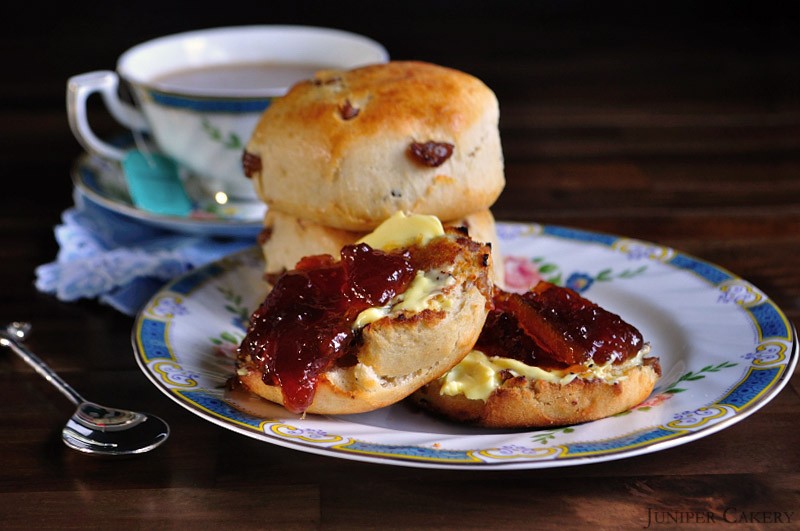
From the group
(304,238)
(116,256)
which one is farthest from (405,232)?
(116,256)

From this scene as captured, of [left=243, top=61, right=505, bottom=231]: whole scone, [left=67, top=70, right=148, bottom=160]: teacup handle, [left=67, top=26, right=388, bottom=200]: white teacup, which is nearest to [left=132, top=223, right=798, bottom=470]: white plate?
[left=243, top=61, right=505, bottom=231]: whole scone

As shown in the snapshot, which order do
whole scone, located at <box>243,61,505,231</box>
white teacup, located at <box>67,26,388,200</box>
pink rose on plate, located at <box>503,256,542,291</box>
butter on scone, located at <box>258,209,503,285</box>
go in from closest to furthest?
1. whole scone, located at <box>243,61,505,231</box>
2. butter on scone, located at <box>258,209,503,285</box>
3. pink rose on plate, located at <box>503,256,542,291</box>
4. white teacup, located at <box>67,26,388,200</box>

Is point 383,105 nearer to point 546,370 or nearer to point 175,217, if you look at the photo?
point 546,370

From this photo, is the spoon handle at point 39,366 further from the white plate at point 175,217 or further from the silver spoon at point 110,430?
the white plate at point 175,217

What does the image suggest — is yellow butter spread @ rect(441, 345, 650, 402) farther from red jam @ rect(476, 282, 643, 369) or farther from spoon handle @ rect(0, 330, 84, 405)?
spoon handle @ rect(0, 330, 84, 405)

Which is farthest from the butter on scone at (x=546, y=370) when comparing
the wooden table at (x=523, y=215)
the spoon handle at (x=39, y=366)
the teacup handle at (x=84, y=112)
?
the teacup handle at (x=84, y=112)

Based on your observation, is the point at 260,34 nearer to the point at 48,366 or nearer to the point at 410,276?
the point at 48,366

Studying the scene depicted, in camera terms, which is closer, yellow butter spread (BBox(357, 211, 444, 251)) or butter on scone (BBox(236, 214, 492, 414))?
butter on scone (BBox(236, 214, 492, 414))
